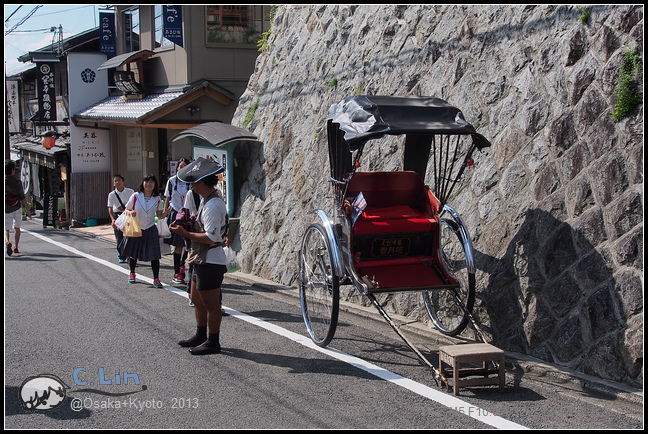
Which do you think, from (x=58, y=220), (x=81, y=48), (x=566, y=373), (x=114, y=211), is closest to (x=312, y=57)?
(x=114, y=211)

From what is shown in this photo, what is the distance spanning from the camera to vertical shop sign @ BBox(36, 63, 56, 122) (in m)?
20.5

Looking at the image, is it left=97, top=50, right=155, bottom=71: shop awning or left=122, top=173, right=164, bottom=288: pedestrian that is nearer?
left=122, top=173, right=164, bottom=288: pedestrian

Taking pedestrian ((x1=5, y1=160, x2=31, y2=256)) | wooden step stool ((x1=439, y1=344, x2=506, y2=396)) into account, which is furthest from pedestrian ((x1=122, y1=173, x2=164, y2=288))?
wooden step stool ((x1=439, y1=344, x2=506, y2=396))

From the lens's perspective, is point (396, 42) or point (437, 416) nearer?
point (437, 416)

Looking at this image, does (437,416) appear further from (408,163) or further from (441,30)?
(441,30)

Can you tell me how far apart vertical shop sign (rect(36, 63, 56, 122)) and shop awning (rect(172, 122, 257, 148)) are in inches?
428

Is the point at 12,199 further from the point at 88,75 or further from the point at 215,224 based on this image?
the point at 215,224

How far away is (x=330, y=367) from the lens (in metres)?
6.00

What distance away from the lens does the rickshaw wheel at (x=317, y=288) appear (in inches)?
252

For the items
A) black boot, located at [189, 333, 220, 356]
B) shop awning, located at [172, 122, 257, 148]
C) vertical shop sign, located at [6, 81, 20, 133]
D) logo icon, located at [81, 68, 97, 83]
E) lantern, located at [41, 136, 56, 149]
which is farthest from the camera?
vertical shop sign, located at [6, 81, 20, 133]

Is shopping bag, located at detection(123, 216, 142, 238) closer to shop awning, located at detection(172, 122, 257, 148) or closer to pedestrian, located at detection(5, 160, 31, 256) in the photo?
shop awning, located at detection(172, 122, 257, 148)

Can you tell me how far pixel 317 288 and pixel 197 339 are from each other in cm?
140

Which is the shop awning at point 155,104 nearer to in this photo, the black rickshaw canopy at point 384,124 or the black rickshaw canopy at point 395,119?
the black rickshaw canopy at point 384,124

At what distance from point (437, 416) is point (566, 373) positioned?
1.47 metres
